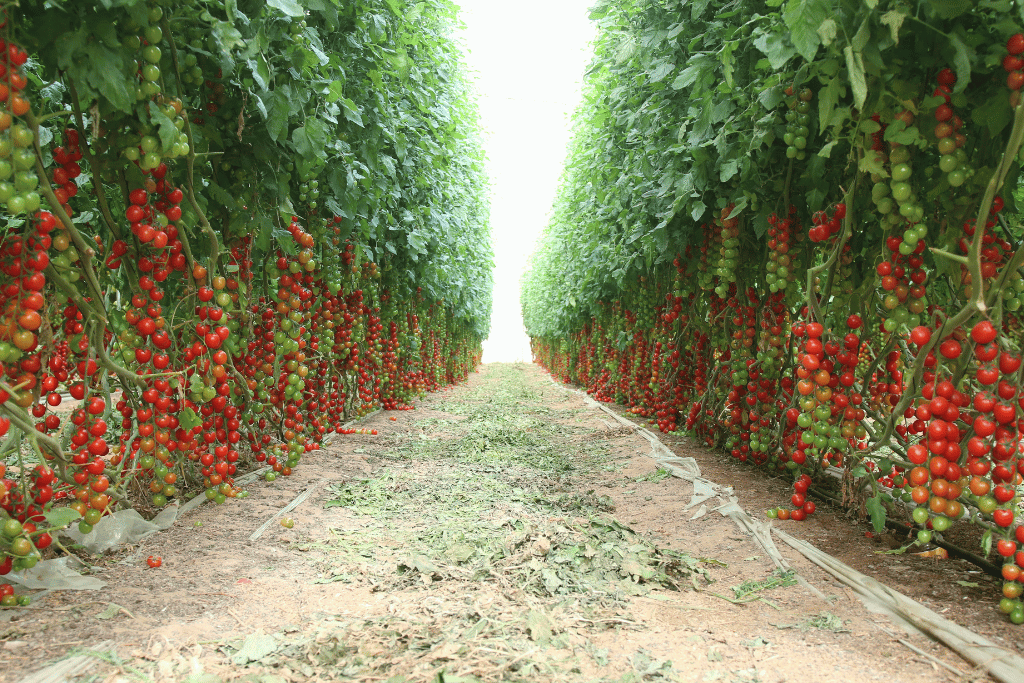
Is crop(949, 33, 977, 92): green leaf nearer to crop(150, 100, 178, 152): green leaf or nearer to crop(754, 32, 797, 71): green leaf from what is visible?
crop(754, 32, 797, 71): green leaf

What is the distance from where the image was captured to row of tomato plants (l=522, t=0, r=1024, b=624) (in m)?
1.76

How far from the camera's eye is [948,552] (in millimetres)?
2262

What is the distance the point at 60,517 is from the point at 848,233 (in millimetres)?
3049

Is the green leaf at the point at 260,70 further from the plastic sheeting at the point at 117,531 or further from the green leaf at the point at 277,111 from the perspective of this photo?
the plastic sheeting at the point at 117,531

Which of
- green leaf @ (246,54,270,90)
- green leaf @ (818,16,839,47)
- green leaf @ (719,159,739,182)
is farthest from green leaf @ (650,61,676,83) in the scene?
green leaf @ (246,54,270,90)

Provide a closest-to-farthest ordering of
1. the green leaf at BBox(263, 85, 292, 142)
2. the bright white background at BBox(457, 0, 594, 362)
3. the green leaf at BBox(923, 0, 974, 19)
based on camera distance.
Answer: the green leaf at BBox(923, 0, 974, 19), the green leaf at BBox(263, 85, 292, 142), the bright white background at BBox(457, 0, 594, 362)

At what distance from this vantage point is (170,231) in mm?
2328

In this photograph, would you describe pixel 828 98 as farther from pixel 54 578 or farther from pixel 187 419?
pixel 54 578

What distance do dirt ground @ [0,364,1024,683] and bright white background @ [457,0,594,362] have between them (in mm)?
4109

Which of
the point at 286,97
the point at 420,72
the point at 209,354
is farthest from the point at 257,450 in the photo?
the point at 420,72

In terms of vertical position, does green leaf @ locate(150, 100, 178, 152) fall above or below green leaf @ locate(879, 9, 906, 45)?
below

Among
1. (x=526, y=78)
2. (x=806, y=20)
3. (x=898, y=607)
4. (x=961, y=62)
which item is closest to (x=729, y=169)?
(x=806, y=20)

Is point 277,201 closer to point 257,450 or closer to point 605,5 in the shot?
point 257,450

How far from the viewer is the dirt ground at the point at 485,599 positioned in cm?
159
